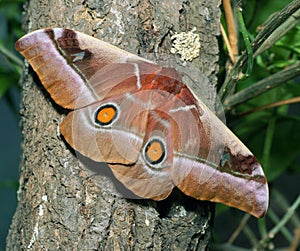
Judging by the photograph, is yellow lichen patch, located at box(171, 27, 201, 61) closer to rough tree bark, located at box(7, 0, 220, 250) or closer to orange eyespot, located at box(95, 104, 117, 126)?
rough tree bark, located at box(7, 0, 220, 250)

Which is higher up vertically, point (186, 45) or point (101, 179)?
point (186, 45)

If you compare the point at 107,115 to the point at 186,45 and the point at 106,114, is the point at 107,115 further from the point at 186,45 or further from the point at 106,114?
the point at 186,45

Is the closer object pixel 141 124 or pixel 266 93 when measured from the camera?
pixel 141 124

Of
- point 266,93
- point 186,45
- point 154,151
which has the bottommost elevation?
point 266,93

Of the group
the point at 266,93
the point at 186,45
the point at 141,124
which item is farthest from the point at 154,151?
the point at 266,93

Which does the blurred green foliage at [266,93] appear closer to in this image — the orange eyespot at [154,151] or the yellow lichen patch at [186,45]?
the yellow lichen patch at [186,45]

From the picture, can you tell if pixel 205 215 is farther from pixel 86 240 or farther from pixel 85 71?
pixel 85 71

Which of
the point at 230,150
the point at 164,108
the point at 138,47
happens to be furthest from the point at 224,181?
the point at 138,47

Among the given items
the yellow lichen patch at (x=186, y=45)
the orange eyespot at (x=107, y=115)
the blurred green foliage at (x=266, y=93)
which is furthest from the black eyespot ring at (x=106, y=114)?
the blurred green foliage at (x=266, y=93)
